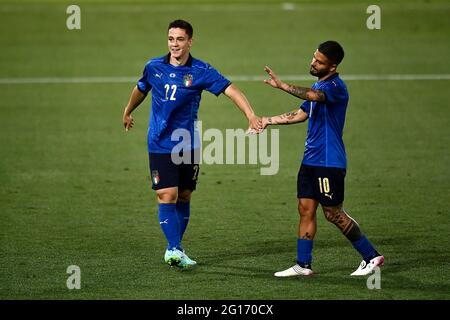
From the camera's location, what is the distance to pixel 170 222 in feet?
36.8

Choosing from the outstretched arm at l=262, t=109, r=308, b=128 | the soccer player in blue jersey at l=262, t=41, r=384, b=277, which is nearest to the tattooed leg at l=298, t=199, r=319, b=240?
the soccer player in blue jersey at l=262, t=41, r=384, b=277

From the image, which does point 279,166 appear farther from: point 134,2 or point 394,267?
point 134,2

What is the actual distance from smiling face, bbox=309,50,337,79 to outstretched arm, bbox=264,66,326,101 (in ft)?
0.81

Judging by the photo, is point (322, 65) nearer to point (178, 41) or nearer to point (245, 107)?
point (245, 107)

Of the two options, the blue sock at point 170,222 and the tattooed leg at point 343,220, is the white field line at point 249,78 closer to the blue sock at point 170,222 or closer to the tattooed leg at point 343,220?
the blue sock at point 170,222

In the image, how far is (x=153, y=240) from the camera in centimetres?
1241

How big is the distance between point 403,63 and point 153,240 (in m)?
13.9

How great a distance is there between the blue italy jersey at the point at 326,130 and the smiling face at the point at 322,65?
7cm

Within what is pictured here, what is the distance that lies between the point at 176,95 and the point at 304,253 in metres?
2.04

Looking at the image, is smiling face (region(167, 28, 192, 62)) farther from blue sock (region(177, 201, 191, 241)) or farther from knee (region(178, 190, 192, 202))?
blue sock (region(177, 201, 191, 241))

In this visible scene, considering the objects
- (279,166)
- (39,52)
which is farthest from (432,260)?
(39,52)

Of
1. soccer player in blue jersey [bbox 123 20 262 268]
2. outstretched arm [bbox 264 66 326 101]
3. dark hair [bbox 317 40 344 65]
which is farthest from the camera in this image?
soccer player in blue jersey [bbox 123 20 262 268]

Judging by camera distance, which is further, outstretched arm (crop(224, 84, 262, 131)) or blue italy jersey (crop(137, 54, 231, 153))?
blue italy jersey (crop(137, 54, 231, 153))

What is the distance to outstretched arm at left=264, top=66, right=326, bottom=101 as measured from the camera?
10.3 meters
